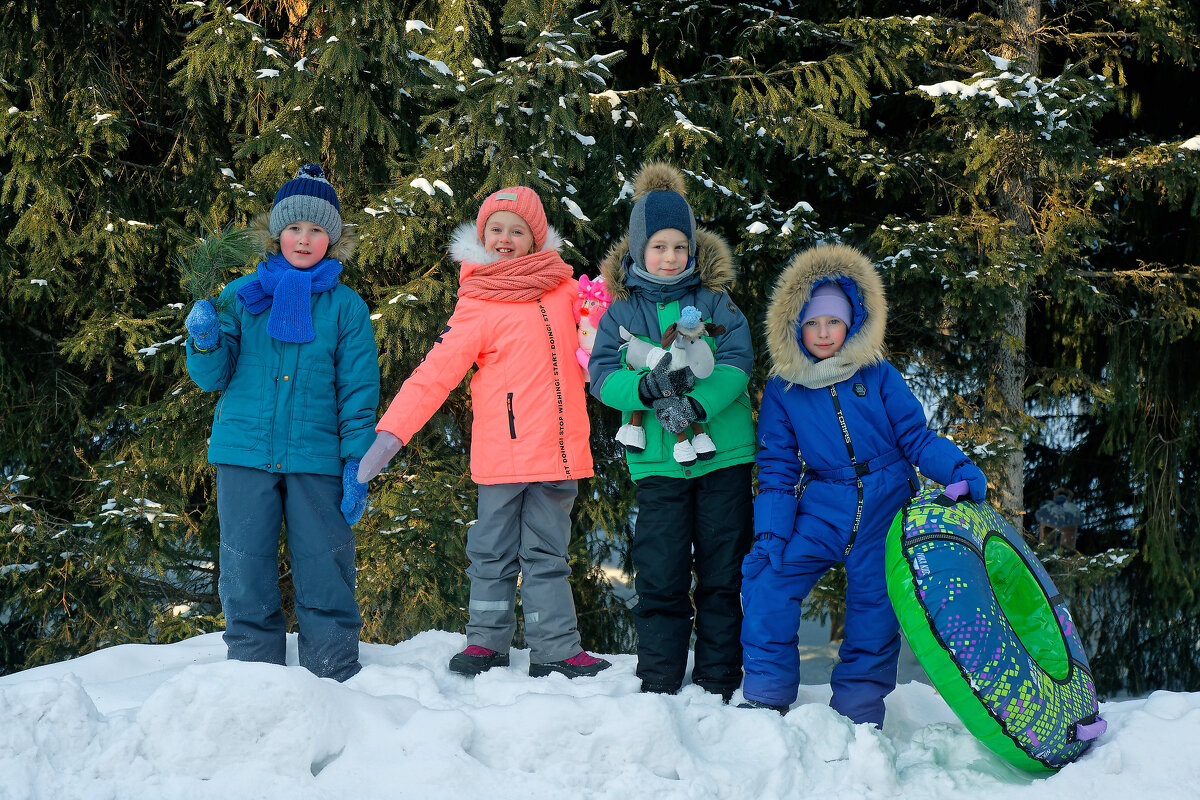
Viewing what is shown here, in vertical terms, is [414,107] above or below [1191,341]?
above

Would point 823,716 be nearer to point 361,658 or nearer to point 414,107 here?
point 361,658

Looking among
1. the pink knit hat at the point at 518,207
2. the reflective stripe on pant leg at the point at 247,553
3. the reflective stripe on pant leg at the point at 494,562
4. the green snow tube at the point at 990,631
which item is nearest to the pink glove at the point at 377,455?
the reflective stripe on pant leg at the point at 247,553

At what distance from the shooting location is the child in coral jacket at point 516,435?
3730mm

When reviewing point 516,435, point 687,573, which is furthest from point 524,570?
point 687,573

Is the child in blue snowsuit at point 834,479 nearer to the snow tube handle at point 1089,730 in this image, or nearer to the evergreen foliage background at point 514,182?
the snow tube handle at point 1089,730

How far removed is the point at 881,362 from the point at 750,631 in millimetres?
1210

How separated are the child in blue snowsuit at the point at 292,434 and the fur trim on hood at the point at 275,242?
0.03 metres

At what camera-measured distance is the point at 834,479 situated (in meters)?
3.37

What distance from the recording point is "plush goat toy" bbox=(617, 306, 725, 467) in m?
3.37

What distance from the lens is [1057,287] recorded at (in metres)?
5.81

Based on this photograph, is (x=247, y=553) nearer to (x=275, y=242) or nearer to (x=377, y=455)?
(x=377, y=455)

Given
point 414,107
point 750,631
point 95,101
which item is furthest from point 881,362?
point 95,101

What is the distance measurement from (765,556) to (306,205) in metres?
2.42

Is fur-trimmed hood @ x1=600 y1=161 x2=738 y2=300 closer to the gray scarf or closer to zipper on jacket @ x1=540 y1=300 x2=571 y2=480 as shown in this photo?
zipper on jacket @ x1=540 y1=300 x2=571 y2=480
